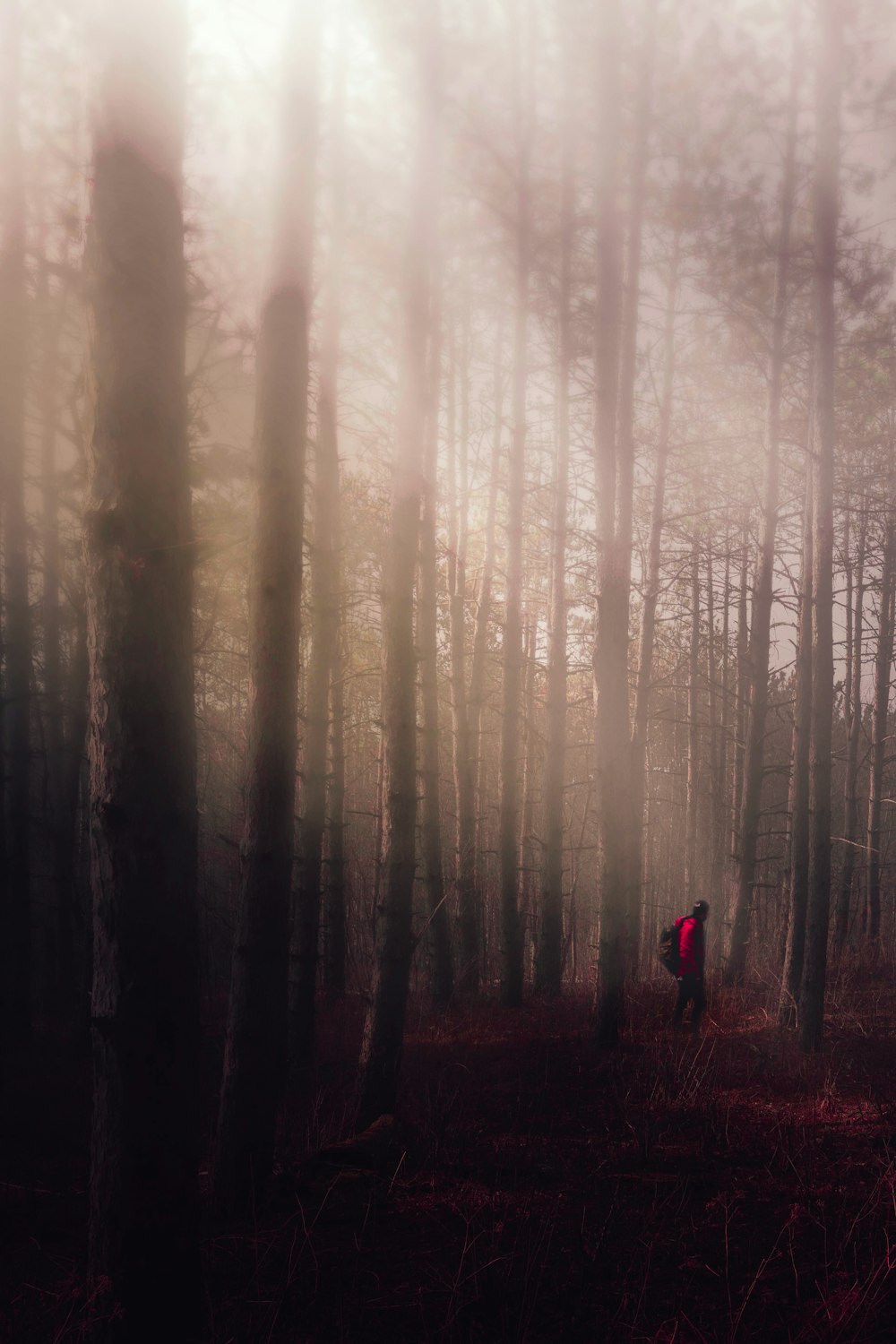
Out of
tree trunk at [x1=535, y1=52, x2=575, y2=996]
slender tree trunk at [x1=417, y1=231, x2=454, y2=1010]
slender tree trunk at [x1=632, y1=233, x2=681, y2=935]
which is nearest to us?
slender tree trunk at [x1=417, y1=231, x2=454, y2=1010]

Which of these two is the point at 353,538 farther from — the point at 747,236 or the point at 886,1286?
the point at 886,1286

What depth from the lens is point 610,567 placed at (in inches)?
363

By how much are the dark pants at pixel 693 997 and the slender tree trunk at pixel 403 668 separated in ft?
15.7

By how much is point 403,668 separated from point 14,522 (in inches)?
253

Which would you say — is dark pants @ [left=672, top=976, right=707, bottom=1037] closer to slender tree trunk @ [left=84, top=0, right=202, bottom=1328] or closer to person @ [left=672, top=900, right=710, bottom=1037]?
person @ [left=672, top=900, right=710, bottom=1037]

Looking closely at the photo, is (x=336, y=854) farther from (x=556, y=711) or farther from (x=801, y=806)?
(x=801, y=806)

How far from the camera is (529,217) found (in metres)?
11.3

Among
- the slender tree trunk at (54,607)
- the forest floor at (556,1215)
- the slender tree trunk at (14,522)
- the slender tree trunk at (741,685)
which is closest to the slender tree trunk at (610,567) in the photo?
the forest floor at (556,1215)

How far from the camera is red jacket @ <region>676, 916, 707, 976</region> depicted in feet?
33.7

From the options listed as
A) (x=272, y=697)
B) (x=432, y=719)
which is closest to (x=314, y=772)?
(x=432, y=719)

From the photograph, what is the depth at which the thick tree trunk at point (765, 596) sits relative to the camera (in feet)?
37.5

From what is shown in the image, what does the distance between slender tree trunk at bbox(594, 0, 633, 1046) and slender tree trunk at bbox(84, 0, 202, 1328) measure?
610 cm

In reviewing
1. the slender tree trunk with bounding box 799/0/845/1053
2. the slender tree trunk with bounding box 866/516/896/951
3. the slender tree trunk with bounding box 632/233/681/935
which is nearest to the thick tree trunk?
the slender tree trunk with bounding box 799/0/845/1053

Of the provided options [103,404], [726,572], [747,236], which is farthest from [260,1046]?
[726,572]
